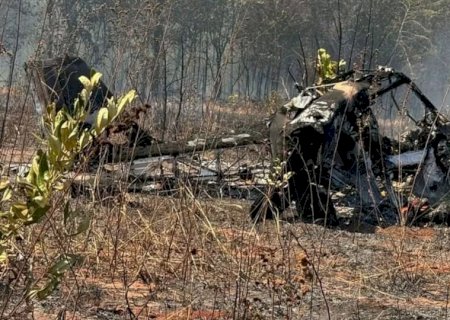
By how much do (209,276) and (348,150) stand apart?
3.03 m

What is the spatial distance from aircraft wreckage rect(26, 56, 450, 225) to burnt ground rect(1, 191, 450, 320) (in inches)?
44.6

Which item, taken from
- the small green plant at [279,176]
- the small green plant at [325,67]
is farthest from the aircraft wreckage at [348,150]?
the small green plant at [325,67]

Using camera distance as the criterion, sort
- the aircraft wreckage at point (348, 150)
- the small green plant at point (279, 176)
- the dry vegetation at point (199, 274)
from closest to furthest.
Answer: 1. the dry vegetation at point (199, 274)
2. the small green plant at point (279, 176)
3. the aircraft wreckage at point (348, 150)

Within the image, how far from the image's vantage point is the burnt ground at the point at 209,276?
333cm

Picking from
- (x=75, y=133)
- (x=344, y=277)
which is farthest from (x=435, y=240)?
(x=75, y=133)

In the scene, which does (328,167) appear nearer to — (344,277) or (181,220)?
(344,277)

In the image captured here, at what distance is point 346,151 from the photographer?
22.2 feet

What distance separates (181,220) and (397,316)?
3.93 feet

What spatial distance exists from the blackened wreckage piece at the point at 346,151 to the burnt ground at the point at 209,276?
1114mm

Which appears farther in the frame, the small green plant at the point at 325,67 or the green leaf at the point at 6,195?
the small green plant at the point at 325,67

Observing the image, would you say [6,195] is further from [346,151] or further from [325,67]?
[325,67]

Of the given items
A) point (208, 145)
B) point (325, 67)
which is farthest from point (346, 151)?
point (325, 67)

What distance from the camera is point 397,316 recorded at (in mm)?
3674

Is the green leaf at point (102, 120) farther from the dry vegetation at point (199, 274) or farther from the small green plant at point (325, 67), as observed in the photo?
the small green plant at point (325, 67)
